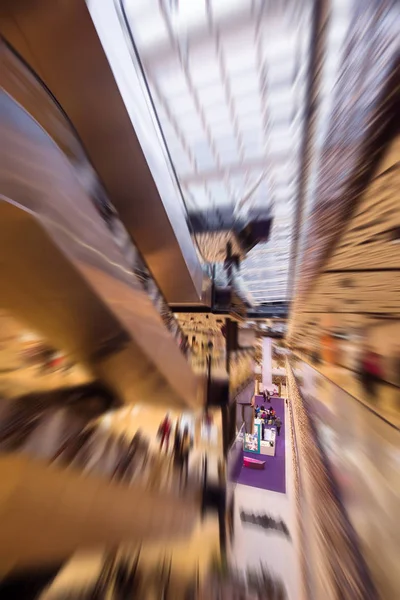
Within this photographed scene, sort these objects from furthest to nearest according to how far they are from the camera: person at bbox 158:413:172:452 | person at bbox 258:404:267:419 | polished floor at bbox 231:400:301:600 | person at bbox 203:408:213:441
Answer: person at bbox 258:404:267:419 → polished floor at bbox 231:400:301:600 → person at bbox 203:408:213:441 → person at bbox 158:413:172:452

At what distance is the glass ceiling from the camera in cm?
42

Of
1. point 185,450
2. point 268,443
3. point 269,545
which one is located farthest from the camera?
point 268,443

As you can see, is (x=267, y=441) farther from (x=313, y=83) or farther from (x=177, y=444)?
(x=313, y=83)

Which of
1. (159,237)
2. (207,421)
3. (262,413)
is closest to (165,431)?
(207,421)

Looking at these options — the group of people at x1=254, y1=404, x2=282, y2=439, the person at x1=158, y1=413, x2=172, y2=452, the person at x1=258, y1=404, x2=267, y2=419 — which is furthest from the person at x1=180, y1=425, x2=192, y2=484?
the person at x1=258, y1=404, x2=267, y2=419

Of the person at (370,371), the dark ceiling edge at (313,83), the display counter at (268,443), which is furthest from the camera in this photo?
the display counter at (268,443)

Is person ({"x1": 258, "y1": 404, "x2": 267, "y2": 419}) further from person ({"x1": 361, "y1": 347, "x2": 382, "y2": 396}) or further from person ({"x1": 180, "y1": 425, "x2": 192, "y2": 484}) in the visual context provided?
person ({"x1": 361, "y1": 347, "x2": 382, "y2": 396})

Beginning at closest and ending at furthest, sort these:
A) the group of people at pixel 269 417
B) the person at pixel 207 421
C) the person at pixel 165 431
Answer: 1. the person at pixel 165 431
2. the person at pixel 207 421
3. the group of people at pixel 269 417

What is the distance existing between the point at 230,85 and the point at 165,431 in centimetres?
136

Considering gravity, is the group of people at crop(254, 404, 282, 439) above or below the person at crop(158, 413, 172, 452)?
below

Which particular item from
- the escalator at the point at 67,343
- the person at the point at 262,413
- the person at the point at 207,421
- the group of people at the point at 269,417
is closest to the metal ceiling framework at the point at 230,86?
the escalator at the point at 67,343

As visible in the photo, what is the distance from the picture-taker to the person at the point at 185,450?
4.12ft

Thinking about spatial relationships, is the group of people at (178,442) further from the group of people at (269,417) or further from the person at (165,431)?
the group of people at (269,417)

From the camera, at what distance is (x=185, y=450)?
135 cm
